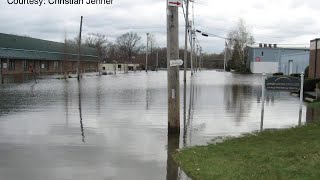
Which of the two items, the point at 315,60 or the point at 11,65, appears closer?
the point at 315,60

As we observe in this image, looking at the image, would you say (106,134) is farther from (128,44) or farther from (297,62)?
(128,44)

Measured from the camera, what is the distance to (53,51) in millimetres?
74375

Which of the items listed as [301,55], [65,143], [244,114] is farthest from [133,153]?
[301,55]

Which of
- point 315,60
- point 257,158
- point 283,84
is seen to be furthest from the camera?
point 315,60

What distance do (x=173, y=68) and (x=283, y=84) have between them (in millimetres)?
3812

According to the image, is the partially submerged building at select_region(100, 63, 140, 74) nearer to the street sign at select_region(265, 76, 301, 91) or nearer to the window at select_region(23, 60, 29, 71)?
the window at select_region(23, 60, 29, 71)

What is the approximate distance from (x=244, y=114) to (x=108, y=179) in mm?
9110

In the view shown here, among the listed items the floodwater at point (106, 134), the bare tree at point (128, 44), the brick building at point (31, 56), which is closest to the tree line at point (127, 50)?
the bare tree at point (128, 44)

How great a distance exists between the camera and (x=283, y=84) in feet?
40.3

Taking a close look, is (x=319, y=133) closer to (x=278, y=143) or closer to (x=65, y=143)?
(x=278, y=143)

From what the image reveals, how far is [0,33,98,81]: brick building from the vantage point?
56.8m

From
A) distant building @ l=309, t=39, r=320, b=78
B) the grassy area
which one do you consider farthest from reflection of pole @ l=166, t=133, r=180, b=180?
distant building @ l=309, t=39, r=320, b=78

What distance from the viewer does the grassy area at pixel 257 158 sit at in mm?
6209

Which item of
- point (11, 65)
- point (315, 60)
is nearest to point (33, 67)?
point (11, 65)
